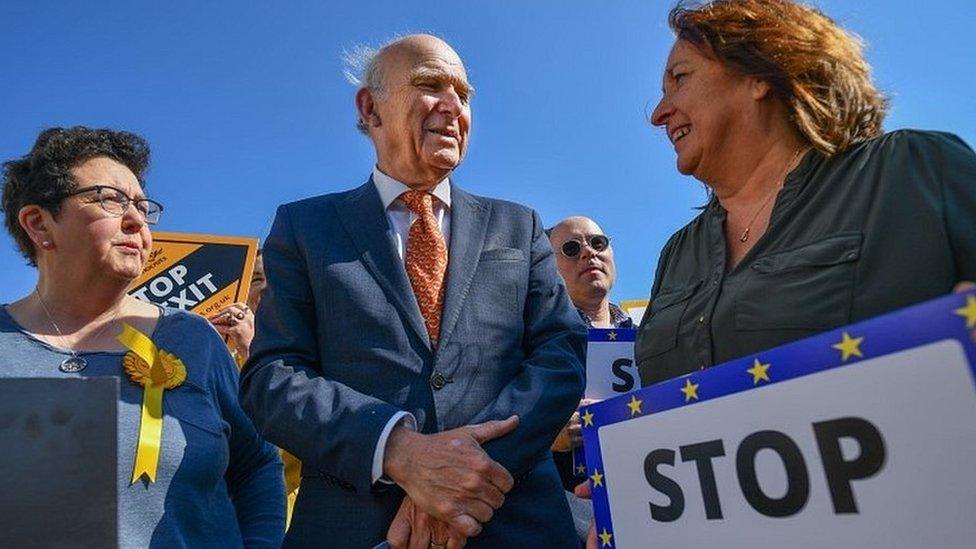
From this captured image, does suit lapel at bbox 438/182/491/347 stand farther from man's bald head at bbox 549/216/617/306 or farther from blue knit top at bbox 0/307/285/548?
man's bald head at bbox 549/216/617/306

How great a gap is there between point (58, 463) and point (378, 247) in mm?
969

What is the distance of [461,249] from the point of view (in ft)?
7.72

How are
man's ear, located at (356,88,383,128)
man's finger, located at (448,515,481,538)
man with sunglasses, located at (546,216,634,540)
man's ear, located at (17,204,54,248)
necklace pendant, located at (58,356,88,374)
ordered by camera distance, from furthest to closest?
man with sunglasses, located at (546,216,634,540), man's ear, located at (17,204,54,248), man's ear, located at (356,88,383,128), necklace pendant, located at (58,356,88,374), man's finger, located at (448,515,481,538)

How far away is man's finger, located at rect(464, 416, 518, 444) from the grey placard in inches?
30.4

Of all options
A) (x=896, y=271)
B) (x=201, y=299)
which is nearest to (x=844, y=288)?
(x=896, y=271)

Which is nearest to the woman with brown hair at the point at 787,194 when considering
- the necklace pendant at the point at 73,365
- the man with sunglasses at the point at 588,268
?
the necklace pendant at the point at 73,365

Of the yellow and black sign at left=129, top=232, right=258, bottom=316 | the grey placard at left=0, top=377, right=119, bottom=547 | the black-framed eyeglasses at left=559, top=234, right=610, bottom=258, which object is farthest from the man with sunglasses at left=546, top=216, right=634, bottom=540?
the grey placard at left=0, top=377, right=119, bottom=547

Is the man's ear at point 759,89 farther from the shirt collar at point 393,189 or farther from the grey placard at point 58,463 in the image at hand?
the grey placard at point 58,463

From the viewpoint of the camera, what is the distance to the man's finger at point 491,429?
1.95 metres

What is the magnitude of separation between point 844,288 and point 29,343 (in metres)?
2.35

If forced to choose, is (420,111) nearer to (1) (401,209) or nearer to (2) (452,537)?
(1) (401,209)

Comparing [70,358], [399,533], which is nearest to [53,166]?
[70,358]

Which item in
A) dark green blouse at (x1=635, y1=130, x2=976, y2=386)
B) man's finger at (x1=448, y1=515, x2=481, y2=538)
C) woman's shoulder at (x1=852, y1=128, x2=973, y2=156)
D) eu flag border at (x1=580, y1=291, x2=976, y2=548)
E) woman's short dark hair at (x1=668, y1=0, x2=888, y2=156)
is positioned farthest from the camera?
woman's short dark hair at (x1=668, y1=0, x2=888, y2=156)

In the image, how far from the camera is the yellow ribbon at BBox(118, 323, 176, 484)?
7.95ft
